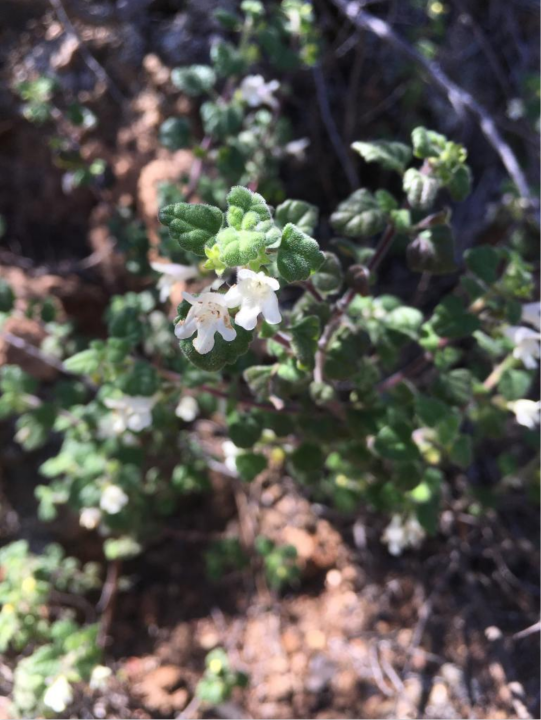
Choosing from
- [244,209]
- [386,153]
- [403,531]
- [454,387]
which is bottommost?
[403,531]

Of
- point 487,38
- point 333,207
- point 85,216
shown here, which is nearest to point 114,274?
point 85,216

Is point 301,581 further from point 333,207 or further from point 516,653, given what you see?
point 333,207

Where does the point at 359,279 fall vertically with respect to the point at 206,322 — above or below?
below

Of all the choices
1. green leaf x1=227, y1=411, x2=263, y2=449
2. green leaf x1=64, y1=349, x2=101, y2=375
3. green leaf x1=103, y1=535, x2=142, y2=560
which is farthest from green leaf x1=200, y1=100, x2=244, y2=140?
green leaf x1=103, y1=535, x2=142, y2=560

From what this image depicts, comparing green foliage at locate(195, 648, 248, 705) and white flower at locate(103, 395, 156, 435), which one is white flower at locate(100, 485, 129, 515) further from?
green foliage at locate(195, 648, 248, 705)

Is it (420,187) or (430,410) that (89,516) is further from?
(420,187)

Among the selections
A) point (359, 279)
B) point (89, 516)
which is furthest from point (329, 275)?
point (89, 516)

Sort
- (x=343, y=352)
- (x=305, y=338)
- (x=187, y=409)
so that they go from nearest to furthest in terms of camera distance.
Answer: (x=305, y=338) → (x=343, y=352) → (x=187, y=409)
